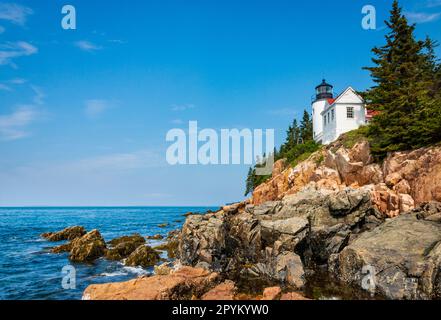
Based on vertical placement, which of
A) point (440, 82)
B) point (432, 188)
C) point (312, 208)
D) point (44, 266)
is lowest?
point (44, 266)

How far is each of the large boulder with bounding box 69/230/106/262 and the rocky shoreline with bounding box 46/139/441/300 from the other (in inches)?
4.0

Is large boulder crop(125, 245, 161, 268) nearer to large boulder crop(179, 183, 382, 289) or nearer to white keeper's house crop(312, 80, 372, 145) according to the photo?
large boulder crop(179, 183, 382, 289)

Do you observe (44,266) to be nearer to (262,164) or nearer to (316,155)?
(316,155)

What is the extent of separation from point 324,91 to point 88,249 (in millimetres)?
40209

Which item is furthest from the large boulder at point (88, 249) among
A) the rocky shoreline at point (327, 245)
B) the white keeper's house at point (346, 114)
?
the white keeper's house at point (346, 114)

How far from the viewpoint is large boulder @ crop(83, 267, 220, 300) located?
1163cm

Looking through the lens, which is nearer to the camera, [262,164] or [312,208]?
[312,208]

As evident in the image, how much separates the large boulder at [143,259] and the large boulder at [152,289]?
42.2 ft

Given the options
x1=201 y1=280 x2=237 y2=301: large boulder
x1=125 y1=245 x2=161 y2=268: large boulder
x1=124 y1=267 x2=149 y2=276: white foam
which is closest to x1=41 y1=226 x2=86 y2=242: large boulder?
x1=125 y1=245 x2=161 y2=268: large boulder

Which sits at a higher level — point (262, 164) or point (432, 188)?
point (262, 164)

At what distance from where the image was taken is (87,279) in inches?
810
